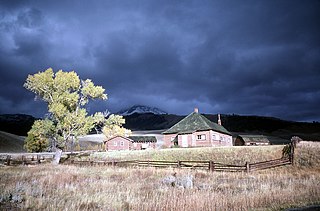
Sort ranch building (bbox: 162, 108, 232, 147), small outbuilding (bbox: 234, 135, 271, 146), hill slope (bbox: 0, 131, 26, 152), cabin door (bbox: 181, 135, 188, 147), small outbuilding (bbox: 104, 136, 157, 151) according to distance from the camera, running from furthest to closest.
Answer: hill slope (bbox: 0, 131, 26, 152), small outbuilding (bbox: 234, 135, 271, 146), small outbuilding (bbox: 104, 136, 157, 151), cabin door (bbox: 181, 135, 188, 147), ranch building (bbox: 162, 108, 232, 147)

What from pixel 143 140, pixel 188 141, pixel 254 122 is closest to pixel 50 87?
pixel 188 141

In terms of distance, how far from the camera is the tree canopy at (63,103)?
37.6 meters

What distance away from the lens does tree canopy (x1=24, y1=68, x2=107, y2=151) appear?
37625 millimetres

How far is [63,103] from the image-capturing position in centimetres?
3888

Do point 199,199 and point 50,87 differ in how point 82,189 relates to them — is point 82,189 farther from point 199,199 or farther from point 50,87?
point 50,87

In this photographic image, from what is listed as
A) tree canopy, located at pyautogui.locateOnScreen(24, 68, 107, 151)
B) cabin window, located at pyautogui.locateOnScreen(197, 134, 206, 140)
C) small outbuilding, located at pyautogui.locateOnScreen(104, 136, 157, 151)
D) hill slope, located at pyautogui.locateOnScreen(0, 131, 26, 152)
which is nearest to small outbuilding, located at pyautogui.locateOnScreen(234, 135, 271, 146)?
cabin window, located at pyautogui.locateOnScreen(197, 134, 206, 140)

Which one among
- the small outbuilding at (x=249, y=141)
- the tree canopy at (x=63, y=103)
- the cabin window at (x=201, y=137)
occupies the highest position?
the tree canopy at (x=63, y=103)

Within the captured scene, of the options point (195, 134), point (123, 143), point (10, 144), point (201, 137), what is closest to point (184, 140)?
point (195, 134)

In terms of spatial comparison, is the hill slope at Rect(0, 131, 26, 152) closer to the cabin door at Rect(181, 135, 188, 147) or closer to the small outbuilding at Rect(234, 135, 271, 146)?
the cabin door at Rect(181, 135, 188, 147)

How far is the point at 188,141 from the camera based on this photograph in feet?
172

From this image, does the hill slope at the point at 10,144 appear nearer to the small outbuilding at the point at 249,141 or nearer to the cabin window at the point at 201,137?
the cabin window at the point at 201,137

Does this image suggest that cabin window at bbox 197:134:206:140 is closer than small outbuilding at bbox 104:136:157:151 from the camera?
Yes

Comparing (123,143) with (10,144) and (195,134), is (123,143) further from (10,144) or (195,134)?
(10,144)

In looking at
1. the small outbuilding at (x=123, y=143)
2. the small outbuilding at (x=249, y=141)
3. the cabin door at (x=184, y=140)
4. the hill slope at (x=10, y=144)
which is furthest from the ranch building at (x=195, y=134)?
the hill slope at (x=10, y=144)
